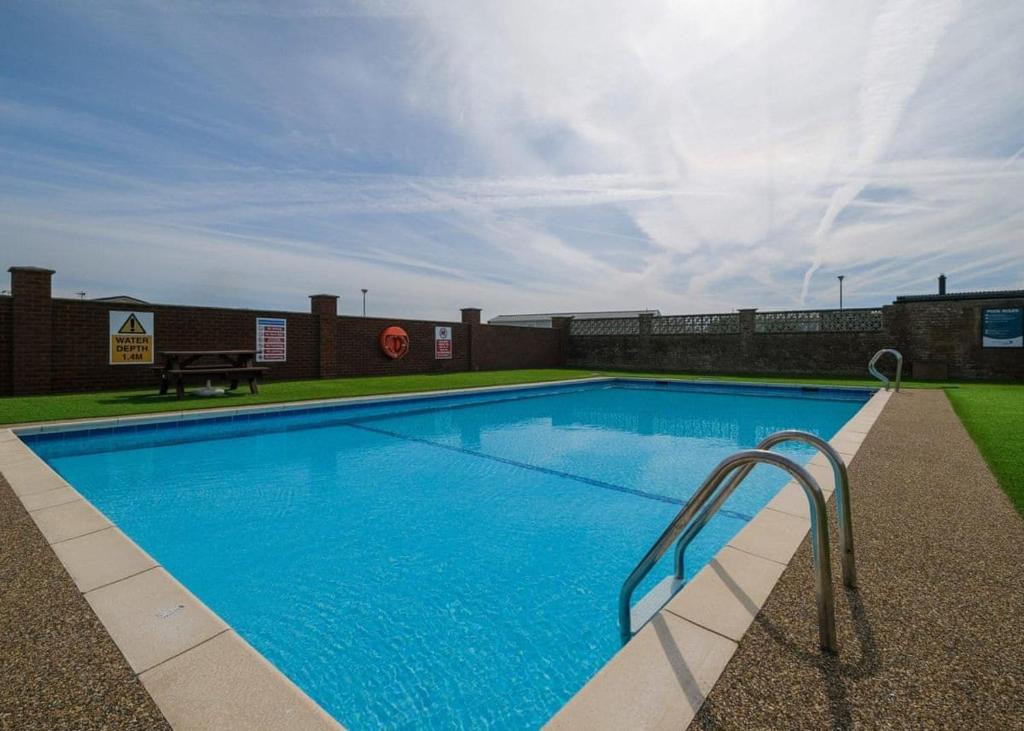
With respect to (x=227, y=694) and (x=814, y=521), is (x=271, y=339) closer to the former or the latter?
(x=227, y=694)

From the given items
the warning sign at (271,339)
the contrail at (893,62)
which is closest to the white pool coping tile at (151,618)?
the contrail at (893,62)

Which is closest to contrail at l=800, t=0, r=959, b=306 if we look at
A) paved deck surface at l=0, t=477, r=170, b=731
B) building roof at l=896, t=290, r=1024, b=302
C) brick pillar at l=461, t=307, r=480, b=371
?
paved deck surface at l=0, t=477, r=170, b=731

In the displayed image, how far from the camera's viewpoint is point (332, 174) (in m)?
12.6

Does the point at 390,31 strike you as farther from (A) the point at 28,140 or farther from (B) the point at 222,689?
(B) the point at 222,689

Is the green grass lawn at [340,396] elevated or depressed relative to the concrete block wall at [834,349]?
depressed

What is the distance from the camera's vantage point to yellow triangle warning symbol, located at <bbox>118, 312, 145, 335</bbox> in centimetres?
1088

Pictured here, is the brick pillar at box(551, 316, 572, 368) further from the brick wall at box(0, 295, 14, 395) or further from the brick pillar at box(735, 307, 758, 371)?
the brick wall at box(0, 295, 14, 395)

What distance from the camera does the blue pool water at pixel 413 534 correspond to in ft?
7.86

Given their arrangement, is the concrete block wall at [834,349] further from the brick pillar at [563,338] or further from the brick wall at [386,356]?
the brick wall at [386,356]

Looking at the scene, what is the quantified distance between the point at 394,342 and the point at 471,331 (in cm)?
386

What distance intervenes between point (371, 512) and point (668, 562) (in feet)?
9.36

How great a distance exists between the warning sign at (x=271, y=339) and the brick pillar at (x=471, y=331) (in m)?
7.36

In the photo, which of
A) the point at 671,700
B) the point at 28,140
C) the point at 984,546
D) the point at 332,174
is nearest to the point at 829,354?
the point at 984,546

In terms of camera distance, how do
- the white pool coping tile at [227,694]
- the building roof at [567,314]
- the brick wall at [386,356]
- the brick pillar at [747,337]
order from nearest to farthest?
the white pool coping tile at [227,694], the brick wall at [386,356], the brick pillar at [747,337], the building roof at [567,314]
